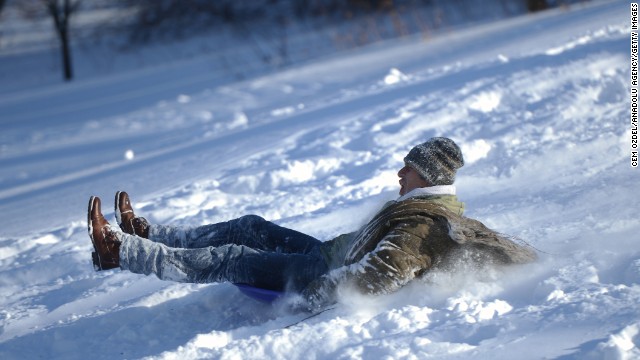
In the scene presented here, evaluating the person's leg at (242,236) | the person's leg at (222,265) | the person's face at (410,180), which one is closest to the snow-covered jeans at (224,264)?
the person's leg at (222,265)

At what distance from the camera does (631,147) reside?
4.93m

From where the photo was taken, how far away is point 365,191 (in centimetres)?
502

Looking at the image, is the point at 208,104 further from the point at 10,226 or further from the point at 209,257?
the point at 209,257

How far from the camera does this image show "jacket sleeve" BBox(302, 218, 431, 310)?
3049 millimetres

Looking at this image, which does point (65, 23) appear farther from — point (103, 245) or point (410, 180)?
point (410, 180)

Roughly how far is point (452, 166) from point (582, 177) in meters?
1.66

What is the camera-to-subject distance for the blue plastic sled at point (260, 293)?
343 centimetres

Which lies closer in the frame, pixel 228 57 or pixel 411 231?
pixel 411 231

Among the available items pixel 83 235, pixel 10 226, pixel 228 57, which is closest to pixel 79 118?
pixel 228 57

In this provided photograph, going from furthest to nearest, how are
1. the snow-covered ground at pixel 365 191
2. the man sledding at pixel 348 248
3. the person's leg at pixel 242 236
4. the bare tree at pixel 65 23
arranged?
the bare tree at pixel 65 23 < the person's leg at pixel 242 236 < the man sledding at pixel 348 248 < the snow-covered ground at pixel 365 191

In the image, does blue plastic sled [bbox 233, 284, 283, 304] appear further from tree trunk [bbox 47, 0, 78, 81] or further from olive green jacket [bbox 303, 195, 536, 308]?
tree trunk [bbox 47, 0, 78, 81]

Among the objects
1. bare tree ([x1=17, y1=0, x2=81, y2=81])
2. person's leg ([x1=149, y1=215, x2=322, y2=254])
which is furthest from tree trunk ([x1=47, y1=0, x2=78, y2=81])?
person's leg ([x1=149, y1=215, x2=322, y2=254])

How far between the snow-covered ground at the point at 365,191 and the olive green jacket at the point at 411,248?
0.26 ft

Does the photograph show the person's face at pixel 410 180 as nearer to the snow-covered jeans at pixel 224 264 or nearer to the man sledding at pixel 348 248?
the man sledding at pixel 348 248
